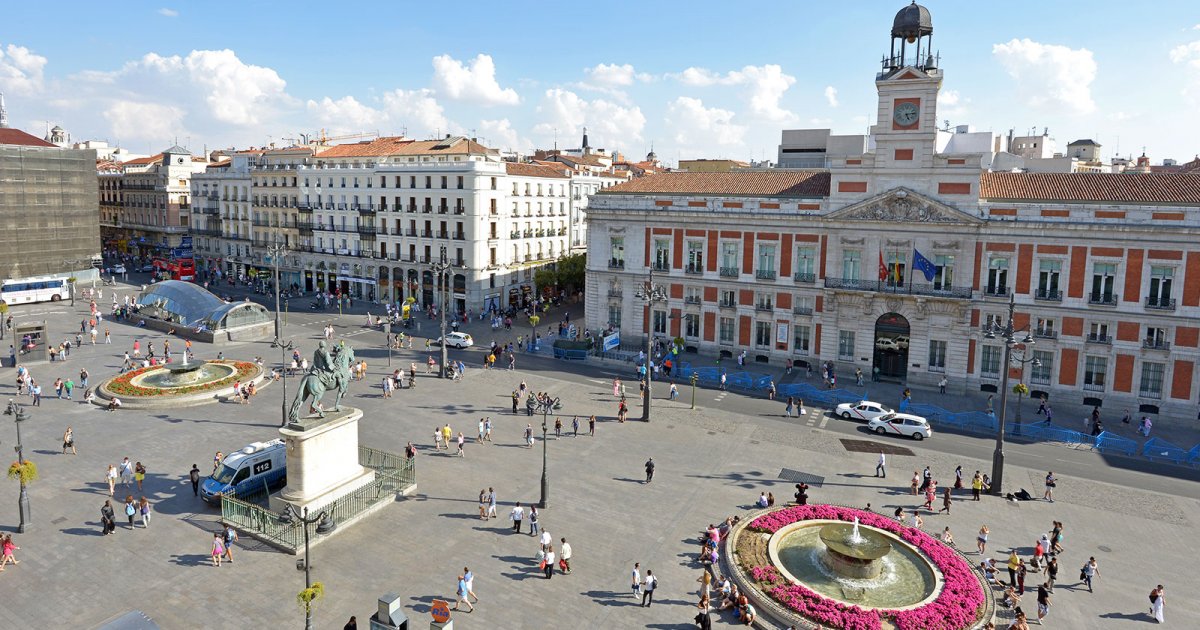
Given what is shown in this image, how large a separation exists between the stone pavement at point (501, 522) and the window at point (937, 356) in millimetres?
12811

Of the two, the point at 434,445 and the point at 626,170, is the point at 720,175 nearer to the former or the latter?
the point at 434,445

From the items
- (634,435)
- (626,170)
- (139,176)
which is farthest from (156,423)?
(139,176)

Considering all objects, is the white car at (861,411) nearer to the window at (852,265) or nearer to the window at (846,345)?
the window at (846,345)

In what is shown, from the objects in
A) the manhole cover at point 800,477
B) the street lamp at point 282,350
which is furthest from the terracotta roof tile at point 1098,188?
the street lamp at point 282,350

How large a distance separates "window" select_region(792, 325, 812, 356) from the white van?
34.8m

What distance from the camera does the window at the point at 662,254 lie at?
186ft

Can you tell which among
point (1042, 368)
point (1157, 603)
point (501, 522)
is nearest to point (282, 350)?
point (501, 522)

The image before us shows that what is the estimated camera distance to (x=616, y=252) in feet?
192

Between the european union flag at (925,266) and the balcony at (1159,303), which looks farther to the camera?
the european union flag at (925,266)

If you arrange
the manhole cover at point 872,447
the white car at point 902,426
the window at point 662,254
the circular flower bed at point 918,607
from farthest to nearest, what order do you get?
the window at point 662,254 → the white car at point 902,426 → the manhole cover at point 872,447 → the circular flower bed at point 918,607

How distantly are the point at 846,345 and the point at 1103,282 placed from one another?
15162 mm

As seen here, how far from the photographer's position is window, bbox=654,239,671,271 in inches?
2234

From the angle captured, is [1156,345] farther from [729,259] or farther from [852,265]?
[729,259]

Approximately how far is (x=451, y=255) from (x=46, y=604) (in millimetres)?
51050
